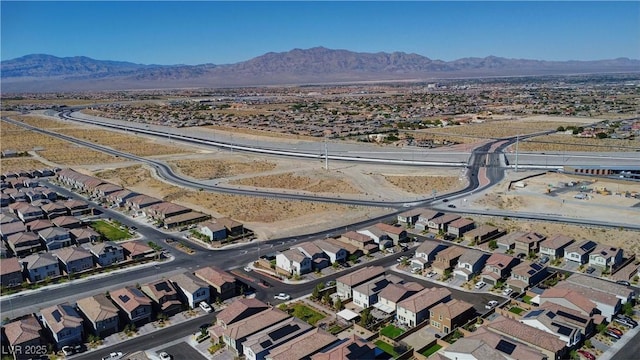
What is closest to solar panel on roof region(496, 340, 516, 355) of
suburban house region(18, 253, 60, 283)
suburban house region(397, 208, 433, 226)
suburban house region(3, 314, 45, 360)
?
suburban house region(397, 208, 433, 226)

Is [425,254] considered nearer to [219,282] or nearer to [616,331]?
[616,331]

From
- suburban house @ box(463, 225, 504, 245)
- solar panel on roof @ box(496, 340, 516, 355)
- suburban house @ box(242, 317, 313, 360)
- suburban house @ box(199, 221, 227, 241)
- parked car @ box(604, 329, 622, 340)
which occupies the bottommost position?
parked car @ box(604, 329, 622, 340)

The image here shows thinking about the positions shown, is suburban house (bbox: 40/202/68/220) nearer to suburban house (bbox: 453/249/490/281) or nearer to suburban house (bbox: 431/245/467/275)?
suburban house (bbox: 431/245/467/275)

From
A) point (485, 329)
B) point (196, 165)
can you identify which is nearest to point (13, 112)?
point (196, 165)

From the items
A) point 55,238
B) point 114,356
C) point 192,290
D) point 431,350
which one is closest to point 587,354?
point 431,350

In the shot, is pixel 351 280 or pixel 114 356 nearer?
pixel 114 356

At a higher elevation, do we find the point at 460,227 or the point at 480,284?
the point at 460,227
